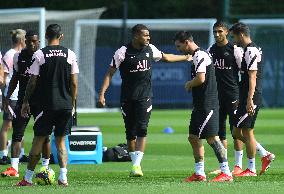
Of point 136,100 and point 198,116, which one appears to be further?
point 136,100

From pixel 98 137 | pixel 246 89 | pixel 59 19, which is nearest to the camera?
pixel 246 89

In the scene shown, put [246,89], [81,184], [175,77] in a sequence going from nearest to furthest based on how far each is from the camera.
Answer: [81,184]
[246,89]
[175,77]

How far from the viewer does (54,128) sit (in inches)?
609

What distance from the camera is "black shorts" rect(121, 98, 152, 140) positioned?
17.5m

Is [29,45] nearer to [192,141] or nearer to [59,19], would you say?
[192,141]

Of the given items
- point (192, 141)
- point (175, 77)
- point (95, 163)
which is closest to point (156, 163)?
point (95, 163)

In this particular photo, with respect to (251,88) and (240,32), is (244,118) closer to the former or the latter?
(251,88)

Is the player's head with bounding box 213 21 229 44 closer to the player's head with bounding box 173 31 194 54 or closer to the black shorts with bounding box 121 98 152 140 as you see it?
the player's head with bounding box 173 31 194 54

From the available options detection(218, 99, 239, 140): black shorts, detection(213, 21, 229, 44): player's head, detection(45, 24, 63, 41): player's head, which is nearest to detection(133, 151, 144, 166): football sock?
detection(218, 99, 239, 140): black shorts

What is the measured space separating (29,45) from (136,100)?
6.27 ft

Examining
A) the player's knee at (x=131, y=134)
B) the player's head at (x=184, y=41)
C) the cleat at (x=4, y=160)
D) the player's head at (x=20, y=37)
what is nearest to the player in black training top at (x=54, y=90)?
the player's head at (x=184, y=41)

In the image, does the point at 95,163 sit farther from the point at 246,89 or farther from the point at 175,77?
the point at 175,77

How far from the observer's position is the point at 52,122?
15258mm

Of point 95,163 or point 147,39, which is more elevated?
point 147,39
